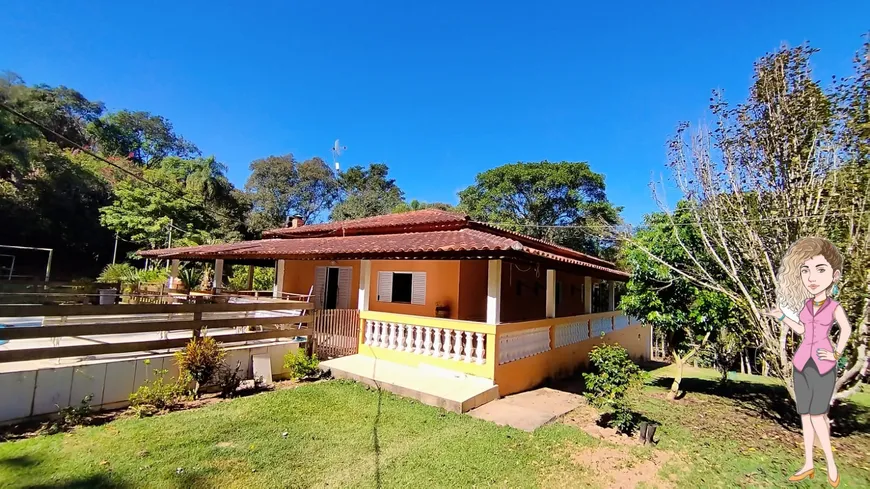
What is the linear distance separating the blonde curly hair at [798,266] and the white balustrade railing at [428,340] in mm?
4718

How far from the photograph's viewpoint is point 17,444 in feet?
14.1

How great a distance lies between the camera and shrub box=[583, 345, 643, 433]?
575cm

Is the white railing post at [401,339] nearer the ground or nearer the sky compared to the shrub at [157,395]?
nearer the sky

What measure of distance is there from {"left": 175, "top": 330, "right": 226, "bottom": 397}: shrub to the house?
233 cm

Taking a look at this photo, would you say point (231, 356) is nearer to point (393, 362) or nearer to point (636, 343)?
point (393, 362)

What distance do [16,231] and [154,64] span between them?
2372 cm

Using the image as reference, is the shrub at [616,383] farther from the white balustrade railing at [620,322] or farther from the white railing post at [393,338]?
the white balustrade railing at [620,322]

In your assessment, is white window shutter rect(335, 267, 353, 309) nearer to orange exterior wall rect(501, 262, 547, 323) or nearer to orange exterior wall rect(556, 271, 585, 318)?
orange exterior wall rect(501, 262, 547, 323)

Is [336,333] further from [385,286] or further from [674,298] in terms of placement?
[674,298]

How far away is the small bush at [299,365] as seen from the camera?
7832 mm

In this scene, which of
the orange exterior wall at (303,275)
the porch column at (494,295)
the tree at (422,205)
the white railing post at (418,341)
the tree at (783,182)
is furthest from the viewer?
the tree at (422,205)

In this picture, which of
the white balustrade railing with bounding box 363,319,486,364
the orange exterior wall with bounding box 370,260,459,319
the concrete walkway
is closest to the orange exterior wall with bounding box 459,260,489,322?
the orange exterior wall with bounding box 370,260,459,319

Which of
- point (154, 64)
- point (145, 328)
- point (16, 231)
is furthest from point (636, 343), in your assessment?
point (16, 231)

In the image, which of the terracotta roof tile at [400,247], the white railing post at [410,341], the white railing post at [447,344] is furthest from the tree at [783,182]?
the white railing post at [410,341]
